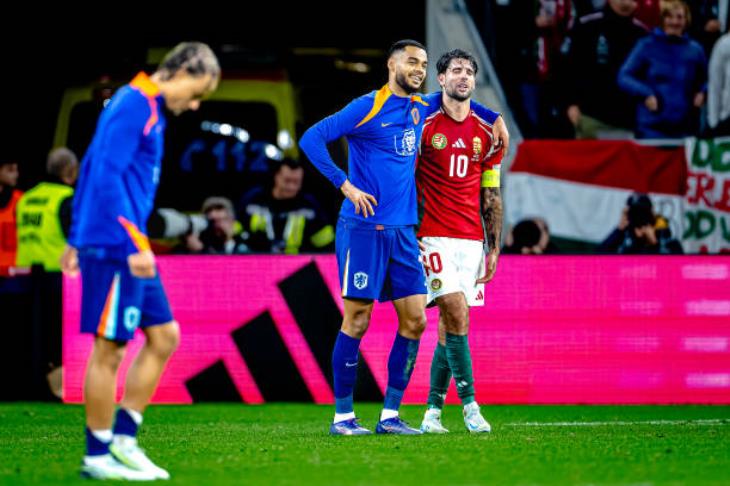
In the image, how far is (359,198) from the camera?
8.84 m

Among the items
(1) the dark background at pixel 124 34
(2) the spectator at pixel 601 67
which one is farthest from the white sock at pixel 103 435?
(1) the dark background at pixel 124 34

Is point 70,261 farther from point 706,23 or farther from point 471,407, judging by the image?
point 706,23

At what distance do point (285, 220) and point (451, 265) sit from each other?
4.84 meters

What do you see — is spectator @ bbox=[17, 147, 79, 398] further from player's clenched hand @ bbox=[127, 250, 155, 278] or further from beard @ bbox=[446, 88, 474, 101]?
player's clenched hand @ bbox=[127, 250, 155, 278]

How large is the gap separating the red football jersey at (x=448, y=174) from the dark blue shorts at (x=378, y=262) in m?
0.37

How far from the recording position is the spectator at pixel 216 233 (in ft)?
46.6

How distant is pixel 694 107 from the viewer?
16125 mm

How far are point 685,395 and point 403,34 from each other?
8934mm

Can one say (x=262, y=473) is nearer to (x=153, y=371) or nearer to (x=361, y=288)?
(x=153, y=371)

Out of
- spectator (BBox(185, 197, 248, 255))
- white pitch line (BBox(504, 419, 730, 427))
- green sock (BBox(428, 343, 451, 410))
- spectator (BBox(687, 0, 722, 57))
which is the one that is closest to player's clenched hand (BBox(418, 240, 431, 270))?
green sock (BBox(428, 343, 451, 410))

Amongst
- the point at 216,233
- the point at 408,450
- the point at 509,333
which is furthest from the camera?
the point at 216,233

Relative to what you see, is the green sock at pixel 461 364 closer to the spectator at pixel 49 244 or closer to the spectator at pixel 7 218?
the spectator at pixel 49 244

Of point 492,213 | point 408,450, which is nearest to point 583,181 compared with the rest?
point 492,213

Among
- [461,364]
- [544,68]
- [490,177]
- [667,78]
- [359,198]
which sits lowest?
[461,364]
